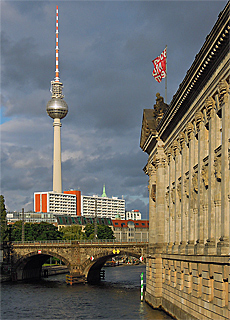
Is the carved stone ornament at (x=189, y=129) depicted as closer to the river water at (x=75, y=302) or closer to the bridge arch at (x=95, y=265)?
the river water at (x=75, y=302)

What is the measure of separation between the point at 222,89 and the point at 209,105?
5.33m

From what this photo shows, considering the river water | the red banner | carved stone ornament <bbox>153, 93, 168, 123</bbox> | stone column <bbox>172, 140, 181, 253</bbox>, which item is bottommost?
the river water

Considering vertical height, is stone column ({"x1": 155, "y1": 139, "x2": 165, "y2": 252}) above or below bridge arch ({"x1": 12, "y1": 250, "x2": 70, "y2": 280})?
above

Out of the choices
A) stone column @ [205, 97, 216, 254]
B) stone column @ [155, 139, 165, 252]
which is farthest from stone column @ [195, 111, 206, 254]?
stone column @ [155, 139, 165, 252]

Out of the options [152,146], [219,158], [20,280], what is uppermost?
[152,146]

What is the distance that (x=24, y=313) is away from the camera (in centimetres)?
8162

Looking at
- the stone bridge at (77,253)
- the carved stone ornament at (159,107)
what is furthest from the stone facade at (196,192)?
the stone bridge at (77,253)

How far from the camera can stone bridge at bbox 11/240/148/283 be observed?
5064 inches

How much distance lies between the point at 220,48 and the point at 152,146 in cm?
4341

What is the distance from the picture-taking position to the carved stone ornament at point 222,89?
133 ft

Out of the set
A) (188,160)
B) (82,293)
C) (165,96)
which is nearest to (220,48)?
(188,160)

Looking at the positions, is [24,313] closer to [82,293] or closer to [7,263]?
[82,293]

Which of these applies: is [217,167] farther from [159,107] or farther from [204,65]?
[159,107]

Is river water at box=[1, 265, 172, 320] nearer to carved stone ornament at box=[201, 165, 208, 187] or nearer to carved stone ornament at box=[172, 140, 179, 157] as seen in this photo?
carved stone ornament at box=[172, 140, 179, 157]
